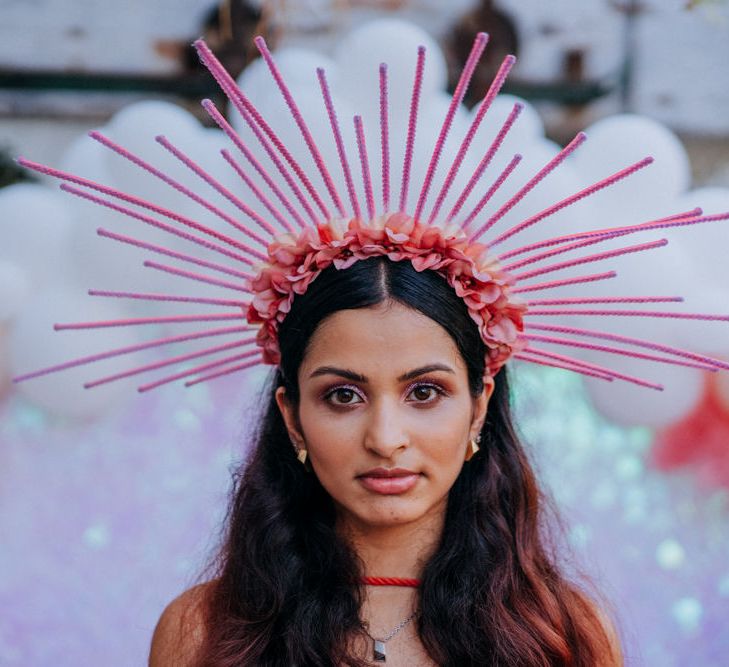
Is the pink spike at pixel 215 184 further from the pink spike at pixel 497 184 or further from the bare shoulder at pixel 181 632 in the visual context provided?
the bare shoulder at pixel 181 632

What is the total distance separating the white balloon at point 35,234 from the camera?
292 centimetres

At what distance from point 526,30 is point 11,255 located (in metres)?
2.20

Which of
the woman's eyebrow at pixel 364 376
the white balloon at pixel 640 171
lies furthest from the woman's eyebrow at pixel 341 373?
the white balloon at pixel 640 171

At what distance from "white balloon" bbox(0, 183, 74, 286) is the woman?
98 centimetres

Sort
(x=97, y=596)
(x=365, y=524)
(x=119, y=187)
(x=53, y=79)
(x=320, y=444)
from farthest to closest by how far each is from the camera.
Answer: (x=53, y=79), (x=97, y=596), (x=119, y=187), (x=365, y=524), (x=320, y=444)

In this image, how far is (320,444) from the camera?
1.94 metres

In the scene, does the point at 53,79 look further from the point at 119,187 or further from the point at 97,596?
the point at 97,596

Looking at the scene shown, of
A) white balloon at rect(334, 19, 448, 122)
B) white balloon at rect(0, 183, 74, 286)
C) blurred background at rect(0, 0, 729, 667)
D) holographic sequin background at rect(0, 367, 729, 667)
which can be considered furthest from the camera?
holographic sequin background at rect(0, 367, 729, 667)

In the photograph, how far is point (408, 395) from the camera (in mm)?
1929

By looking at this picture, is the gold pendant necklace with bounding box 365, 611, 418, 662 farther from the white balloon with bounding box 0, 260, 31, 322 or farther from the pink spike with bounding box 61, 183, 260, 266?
the white balloon with bounding box 0, 260, 31, 322

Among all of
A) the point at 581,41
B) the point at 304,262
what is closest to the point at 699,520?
the point at 304,262

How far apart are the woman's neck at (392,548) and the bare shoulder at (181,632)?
0.34 meters

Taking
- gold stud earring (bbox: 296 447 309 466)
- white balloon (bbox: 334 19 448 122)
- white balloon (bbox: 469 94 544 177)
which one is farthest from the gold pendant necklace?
white balloon (bbox: 334 19 448 122)

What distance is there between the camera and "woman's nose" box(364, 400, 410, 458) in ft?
6.10
